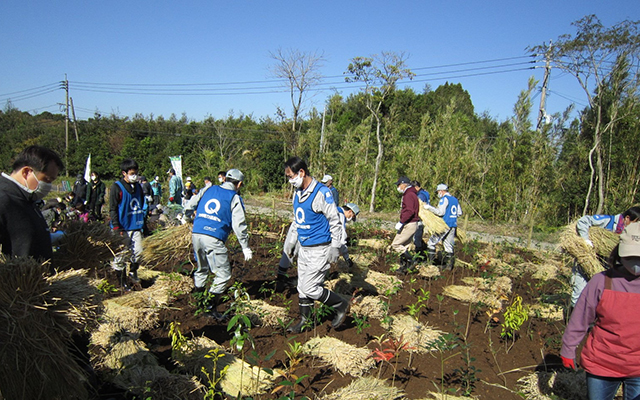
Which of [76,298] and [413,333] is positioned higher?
[76,298]

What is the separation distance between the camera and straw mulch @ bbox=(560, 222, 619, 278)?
13.6ft

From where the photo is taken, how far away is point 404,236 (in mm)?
7035

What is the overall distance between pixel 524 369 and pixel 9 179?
464 cm

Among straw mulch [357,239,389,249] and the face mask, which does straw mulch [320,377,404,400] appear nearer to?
the face mask

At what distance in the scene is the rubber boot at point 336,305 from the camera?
14.4 ft

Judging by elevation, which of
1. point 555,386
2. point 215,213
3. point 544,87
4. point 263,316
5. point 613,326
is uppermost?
point 544,87

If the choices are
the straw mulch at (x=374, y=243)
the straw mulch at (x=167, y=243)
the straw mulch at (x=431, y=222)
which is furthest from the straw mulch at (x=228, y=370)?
the straw mulch at (x=374, y=243)

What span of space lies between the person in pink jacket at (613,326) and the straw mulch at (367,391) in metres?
1.30

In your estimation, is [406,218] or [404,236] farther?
[404,236]

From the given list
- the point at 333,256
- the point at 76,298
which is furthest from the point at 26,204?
the point at 333,256

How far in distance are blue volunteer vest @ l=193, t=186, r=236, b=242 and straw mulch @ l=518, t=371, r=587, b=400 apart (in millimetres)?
3405

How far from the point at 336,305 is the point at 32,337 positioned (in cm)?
306

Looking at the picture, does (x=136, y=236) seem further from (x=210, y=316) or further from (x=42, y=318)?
(x=42, y=318)

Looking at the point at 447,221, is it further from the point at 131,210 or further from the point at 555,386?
the point at 131,210
